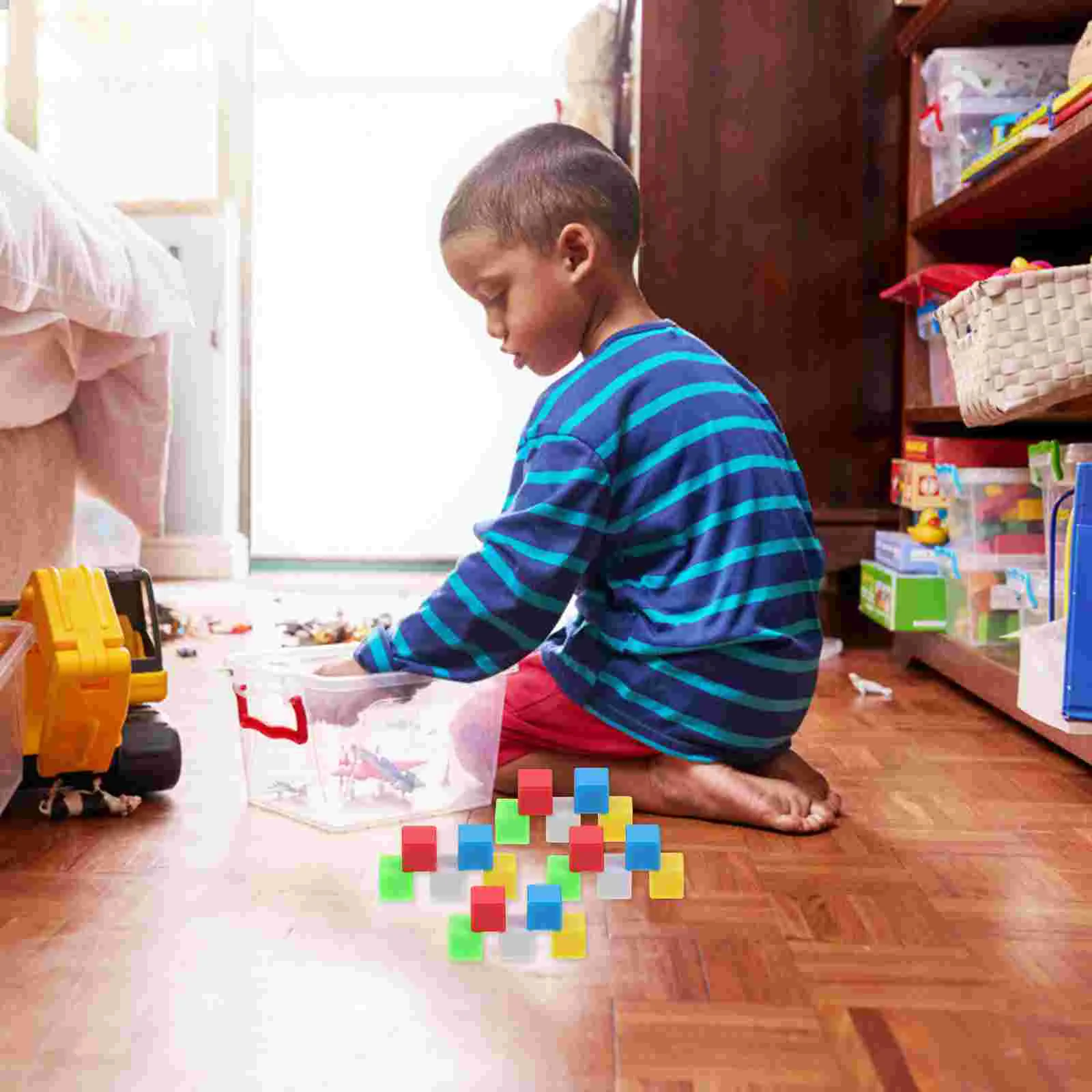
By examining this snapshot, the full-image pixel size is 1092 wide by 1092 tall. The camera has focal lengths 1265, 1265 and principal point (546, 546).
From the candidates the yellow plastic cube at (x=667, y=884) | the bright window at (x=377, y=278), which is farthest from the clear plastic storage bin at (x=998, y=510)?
the bright window at (x=377, y=278)

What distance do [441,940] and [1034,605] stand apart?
96 cm

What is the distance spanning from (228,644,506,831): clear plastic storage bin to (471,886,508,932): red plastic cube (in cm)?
30

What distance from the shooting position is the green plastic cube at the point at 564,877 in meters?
0.92

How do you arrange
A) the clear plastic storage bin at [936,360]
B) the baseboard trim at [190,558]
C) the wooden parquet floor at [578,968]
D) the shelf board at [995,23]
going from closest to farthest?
the wooden parquet floor at [578,968] < the shelf board at [995,23] < the clear plastic storage bin at [936,360] < the baseboard trim at [190,558]

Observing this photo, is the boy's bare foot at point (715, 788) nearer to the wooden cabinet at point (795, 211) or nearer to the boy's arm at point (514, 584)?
the boy's arm at point (514, 584)

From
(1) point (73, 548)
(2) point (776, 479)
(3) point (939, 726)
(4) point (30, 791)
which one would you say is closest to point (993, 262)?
(3) point (939, 726)

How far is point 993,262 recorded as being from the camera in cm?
204

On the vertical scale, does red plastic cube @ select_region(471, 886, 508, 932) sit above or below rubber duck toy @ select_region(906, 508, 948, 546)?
below

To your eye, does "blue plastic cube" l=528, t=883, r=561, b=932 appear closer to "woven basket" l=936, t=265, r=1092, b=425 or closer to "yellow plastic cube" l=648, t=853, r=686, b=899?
"yellow plastic cube" l=648, t=853, r=686, b=899

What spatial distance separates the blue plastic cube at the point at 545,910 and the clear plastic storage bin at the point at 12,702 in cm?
49

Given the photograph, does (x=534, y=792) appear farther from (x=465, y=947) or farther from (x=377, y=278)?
(x=377, y=278)

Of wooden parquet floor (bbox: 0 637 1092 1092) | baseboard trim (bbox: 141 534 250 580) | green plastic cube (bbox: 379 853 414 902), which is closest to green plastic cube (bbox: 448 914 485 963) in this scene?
wooden parquet floor (bbox: 0 637 1092 1092)

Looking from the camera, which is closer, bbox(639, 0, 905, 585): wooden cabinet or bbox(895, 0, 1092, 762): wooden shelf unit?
bbox(895, 0, 1092, 762): wooden shelf unit

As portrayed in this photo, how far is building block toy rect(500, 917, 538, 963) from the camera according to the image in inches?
31.5
